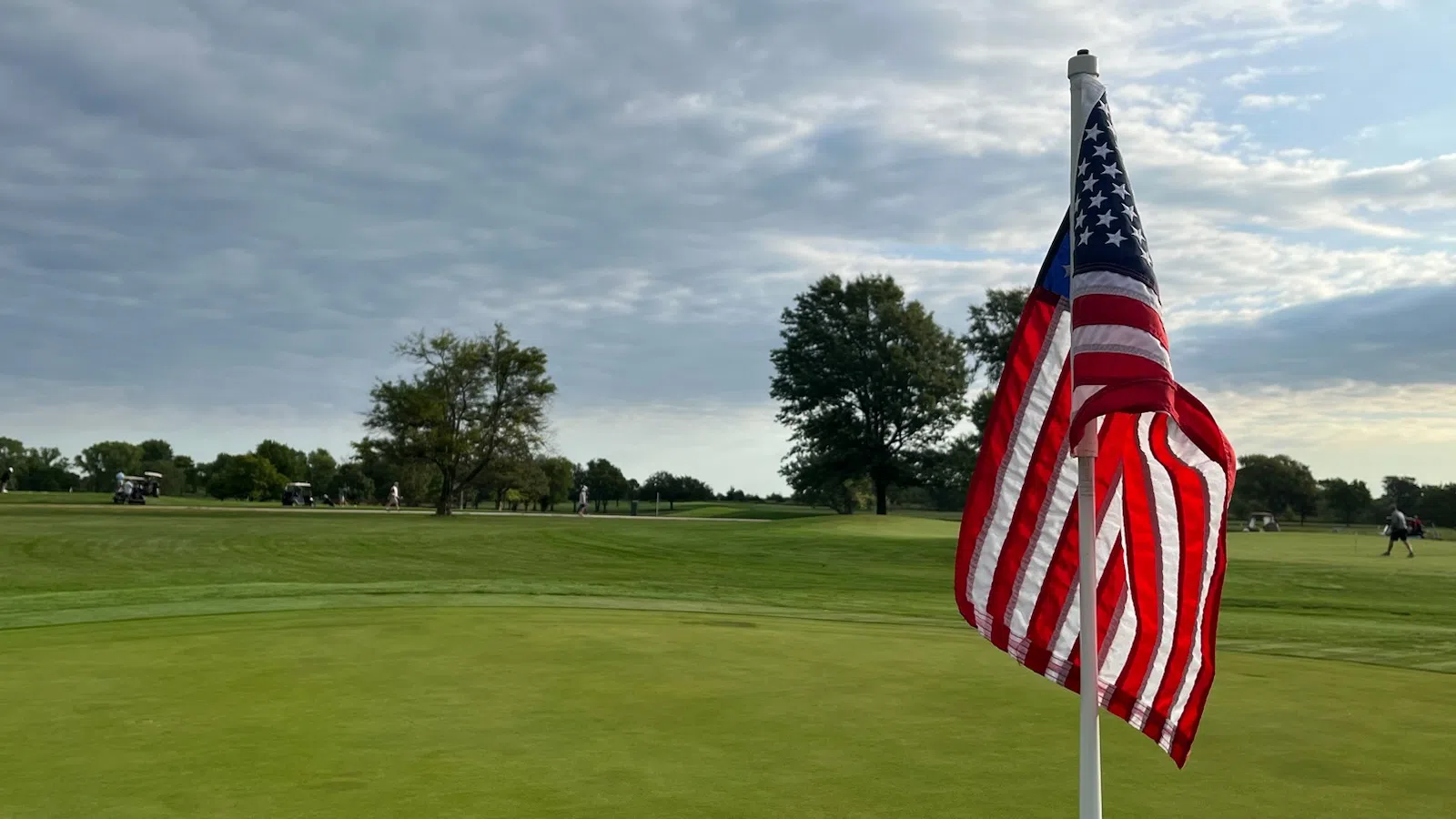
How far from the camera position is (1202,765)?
6.01m

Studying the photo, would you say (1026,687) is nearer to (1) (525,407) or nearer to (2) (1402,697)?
(2) (1402,697)

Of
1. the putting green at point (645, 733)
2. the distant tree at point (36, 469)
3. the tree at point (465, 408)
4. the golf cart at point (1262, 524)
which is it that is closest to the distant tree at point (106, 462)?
the distant tree at point (36, 469)

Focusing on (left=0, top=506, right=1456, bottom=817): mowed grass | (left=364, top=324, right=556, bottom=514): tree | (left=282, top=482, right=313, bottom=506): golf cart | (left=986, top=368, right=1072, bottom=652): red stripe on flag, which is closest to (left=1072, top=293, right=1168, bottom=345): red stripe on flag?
(left=986, top=368, right=1072, bottom=652): red stripe on flag

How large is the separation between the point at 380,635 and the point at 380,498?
110 m

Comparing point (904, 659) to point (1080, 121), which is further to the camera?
point (904, 659)

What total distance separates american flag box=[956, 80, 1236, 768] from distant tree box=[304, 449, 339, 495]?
12111 cm

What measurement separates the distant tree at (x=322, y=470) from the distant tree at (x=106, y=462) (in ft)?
63.1

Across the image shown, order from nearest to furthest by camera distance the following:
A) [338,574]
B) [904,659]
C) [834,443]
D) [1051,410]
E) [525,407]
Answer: [1051,410] < [904,659] < [338,574] < [525,407] < [834,443]

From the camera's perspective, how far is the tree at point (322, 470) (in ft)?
398

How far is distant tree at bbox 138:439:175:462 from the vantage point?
13600 cm

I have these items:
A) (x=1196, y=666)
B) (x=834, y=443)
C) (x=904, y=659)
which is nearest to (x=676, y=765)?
(x=1196, y=666)

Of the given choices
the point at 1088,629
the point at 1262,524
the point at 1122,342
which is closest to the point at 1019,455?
the point at 1122,342

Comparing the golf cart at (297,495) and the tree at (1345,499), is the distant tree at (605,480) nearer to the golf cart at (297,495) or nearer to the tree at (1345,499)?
the golf cart at (297,495)

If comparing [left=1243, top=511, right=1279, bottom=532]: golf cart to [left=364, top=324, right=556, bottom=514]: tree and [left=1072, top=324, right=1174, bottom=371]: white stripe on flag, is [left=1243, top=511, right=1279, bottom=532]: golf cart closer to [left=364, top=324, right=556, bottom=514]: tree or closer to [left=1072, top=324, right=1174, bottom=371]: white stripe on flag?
[left=364, top=324, right=556, bottom=514]: tree
